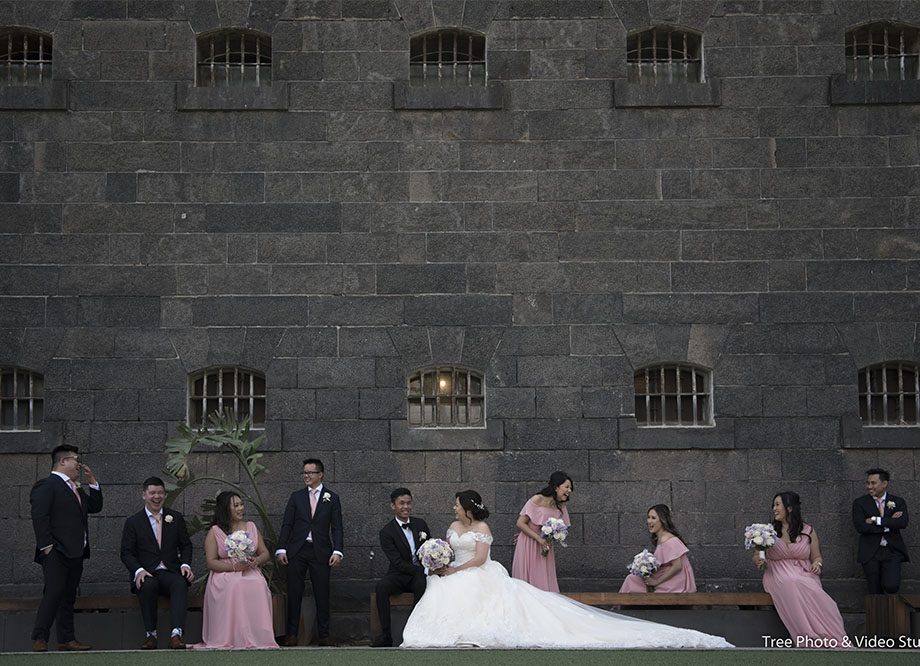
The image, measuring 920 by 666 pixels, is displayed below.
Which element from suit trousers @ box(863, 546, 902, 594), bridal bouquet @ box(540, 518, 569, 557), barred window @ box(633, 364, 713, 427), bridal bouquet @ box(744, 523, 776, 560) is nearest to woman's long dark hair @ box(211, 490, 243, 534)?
bridal bouquet @ box(540, 518, 569, 557)

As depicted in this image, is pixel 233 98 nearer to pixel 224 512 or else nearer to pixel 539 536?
pixel 224 512

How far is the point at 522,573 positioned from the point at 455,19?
5.83 meters

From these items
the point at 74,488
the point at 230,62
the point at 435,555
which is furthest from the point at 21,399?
the point at 435,555

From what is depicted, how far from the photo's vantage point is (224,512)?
1286 centimetres

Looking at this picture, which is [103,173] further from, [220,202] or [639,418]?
[639,418]

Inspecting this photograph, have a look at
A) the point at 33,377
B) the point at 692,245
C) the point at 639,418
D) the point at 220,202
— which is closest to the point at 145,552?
the point at 33,377

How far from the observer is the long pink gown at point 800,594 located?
12.5 metres

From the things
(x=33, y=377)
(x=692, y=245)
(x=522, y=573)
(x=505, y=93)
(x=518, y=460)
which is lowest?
(x=522, y=573)

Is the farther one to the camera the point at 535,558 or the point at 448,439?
the point at 448,439

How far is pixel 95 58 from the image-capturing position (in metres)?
14.7

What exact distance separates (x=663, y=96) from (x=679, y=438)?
11.8ft

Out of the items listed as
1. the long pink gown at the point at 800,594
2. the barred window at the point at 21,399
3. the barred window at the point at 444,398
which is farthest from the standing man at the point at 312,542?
the long pink gown at the point at 800,594

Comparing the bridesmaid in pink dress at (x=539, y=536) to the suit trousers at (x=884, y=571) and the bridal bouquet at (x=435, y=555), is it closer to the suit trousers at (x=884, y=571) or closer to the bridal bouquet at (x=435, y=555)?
the bridal bouquet at (x=435, y=555)

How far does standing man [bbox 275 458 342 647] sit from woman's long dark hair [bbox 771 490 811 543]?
416 cm
